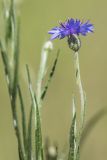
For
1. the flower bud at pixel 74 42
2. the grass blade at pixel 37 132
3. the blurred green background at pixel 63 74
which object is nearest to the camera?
the flower bud at pixel 74 42

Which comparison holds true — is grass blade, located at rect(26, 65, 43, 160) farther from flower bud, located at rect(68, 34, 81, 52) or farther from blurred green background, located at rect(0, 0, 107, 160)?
blurred green background, located at rect(0, 0, 107, 160)

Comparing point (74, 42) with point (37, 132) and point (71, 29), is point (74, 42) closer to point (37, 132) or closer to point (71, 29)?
point (71, 29)

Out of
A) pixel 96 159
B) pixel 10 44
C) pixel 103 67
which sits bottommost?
pixel 96 159

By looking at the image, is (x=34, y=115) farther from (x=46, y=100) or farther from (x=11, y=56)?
(x=46, y=100)

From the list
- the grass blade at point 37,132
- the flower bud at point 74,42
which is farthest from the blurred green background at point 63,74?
the flower bud at point 74,42

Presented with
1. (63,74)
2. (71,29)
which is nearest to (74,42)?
(71,29)

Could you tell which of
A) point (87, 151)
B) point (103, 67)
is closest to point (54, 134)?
point (87, 151)

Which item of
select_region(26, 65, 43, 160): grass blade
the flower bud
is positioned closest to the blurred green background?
select_region(26, 65, 43, 160): grass blade

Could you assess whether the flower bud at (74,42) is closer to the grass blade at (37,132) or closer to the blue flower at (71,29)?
the blue flower at (71,29)
